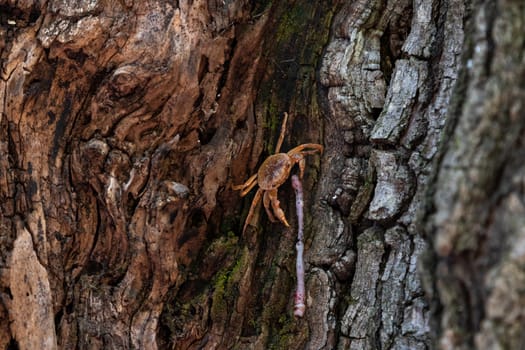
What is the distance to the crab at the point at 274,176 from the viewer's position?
9.50 ft

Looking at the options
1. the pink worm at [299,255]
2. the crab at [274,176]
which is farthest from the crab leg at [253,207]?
the pink worm at [299,255]

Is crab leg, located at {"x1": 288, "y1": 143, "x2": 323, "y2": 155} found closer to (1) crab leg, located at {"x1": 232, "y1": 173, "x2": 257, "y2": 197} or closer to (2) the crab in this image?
(2) the crab

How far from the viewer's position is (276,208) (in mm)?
2920

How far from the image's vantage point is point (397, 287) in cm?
247

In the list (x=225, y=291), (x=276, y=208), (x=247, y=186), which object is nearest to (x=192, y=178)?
(x=247, y=186)

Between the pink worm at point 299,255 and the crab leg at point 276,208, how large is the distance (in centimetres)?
7

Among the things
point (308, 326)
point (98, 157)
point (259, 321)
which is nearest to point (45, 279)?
point (98, 157)

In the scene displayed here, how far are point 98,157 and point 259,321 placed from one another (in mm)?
983

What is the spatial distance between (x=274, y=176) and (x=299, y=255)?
0.38m

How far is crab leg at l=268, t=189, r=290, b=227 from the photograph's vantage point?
286 cm

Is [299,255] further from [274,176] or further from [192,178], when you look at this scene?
[192,178]

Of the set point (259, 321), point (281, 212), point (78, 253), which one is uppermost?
point (281, 212)

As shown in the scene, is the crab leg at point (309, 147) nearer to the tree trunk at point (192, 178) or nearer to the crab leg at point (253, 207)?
the tree trunk at point (192, 178)

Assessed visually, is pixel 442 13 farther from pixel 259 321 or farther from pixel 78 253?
pixel 78 253
